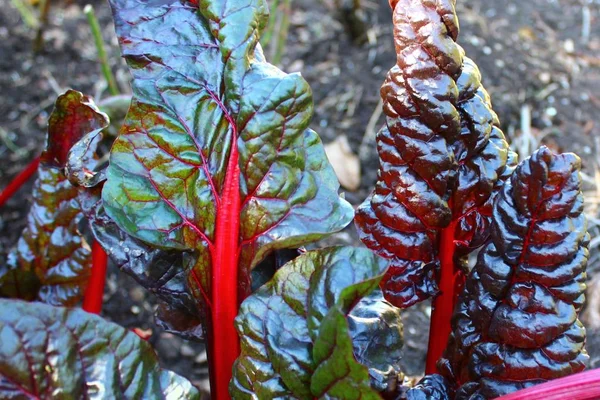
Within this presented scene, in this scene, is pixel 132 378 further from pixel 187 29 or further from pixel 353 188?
pixel 353 188

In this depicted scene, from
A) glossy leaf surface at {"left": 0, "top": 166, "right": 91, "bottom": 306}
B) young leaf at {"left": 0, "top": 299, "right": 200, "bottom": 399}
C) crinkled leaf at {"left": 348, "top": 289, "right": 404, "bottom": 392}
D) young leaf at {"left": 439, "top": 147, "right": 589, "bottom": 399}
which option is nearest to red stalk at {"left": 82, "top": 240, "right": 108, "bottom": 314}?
glossy leaf surface at {"left": 0, "top": 166, "right": 91, "bottom": 306}

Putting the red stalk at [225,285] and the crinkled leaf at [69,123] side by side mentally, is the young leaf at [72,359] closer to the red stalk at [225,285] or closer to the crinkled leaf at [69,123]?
the red stalk at [225,285]

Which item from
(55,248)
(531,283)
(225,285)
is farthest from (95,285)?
(531,283)

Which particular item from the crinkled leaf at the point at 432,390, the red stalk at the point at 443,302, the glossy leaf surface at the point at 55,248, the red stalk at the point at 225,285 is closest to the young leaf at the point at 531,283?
the crinkled leaf at the point at 432,390

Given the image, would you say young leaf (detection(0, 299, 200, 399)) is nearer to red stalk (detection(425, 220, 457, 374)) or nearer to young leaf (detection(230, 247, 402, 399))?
young leaf (detection(230, 247, 402, 399))

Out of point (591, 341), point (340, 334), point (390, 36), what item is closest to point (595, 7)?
point (390, 36)
